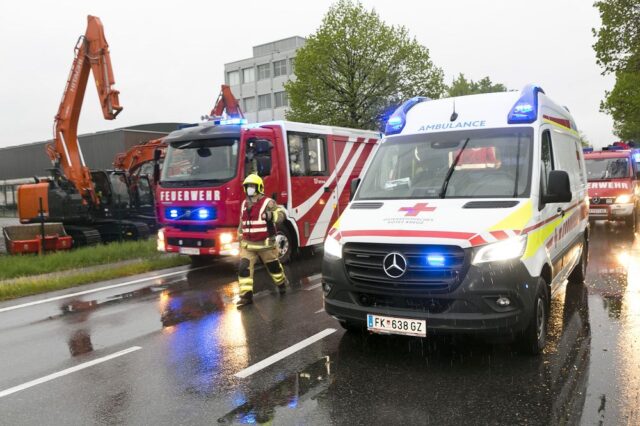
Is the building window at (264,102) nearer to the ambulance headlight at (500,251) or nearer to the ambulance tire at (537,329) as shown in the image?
the ambulance tire at (537,329)

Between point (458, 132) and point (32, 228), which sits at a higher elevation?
point (458, 132)

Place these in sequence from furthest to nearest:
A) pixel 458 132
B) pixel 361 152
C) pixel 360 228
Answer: pixel 361 152
pixel 458 132
pixel 360 228

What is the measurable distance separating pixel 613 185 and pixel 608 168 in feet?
2.37

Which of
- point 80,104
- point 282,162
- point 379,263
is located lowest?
point 379,263

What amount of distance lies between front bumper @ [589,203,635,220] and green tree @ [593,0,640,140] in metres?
10.5

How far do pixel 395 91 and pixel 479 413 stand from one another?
2466cm

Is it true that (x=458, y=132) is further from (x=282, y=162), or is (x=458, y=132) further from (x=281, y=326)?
(x=282, y=162)

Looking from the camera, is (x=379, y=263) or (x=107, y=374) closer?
(x=379, y=263)

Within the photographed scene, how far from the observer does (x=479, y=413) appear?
3.78 meters

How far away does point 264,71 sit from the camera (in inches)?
2643

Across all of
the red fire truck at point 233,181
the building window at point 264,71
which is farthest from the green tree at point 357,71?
the building window at point 264,71

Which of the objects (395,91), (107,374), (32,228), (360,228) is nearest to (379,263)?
(360,228)

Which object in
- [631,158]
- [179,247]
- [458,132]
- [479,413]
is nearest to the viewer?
[479,413]

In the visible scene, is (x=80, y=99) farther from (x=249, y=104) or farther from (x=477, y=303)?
(x=249, y=104)
